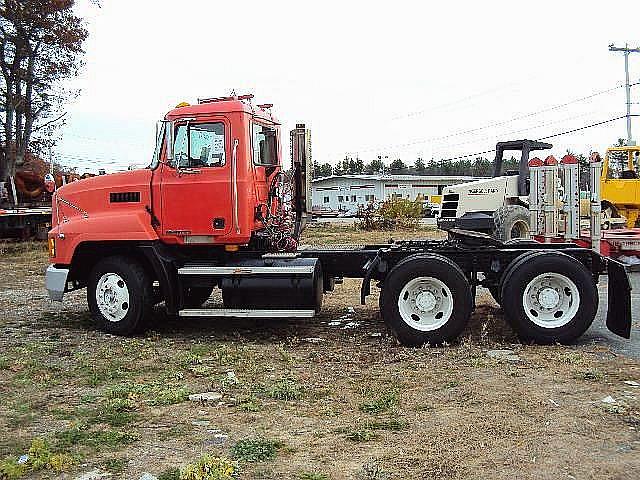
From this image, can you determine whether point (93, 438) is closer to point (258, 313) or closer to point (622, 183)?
point (258, 313)

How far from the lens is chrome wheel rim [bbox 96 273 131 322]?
9.46 meters

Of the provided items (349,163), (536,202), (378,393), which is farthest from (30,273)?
(349,163)

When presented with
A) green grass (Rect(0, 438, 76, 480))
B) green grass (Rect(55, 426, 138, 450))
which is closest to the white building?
green grass (Rect(55, 426, 138, 450))

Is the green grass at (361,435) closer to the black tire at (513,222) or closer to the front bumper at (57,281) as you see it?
the front bumper at (57,281)

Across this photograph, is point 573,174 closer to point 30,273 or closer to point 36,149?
point 30,273

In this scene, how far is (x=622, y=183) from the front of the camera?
2017cm

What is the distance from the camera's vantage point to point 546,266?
842 cm

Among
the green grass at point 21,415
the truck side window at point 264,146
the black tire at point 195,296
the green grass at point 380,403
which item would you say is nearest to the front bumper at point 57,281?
the black tire at point 195,296

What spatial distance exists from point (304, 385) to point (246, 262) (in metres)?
2.81

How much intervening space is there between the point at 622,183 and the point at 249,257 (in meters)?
14.3

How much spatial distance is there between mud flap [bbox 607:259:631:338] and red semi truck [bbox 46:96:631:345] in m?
0.02

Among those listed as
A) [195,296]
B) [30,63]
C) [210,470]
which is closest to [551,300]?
[195,296]

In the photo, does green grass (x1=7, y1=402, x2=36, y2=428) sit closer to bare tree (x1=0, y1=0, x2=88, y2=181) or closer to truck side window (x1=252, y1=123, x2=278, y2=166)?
truck side window (x1=252, y1=123, x2=278, y2=166)

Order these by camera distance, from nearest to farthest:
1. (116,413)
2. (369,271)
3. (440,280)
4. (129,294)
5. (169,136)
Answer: (116,413) < (440,280) < (369,271) < (169,136) < (129,294)
